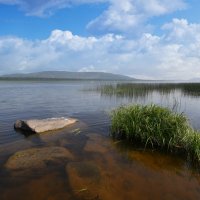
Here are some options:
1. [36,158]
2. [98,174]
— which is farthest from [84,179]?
[36,158]

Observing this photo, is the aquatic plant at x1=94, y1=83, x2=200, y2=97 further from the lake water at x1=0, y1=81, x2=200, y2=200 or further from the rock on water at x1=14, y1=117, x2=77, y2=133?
the lake water at x1=0, y1=81, x2=200, y2=200

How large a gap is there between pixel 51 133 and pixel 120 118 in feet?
11.5

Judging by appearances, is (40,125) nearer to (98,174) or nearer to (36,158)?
(36,158)

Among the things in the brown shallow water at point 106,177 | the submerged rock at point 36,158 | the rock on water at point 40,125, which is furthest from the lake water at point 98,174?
the rock on water at point 40,125

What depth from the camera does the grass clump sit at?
9.80 m

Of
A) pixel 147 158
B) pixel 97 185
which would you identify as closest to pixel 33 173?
pixel 97 185

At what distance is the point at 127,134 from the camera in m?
11.3

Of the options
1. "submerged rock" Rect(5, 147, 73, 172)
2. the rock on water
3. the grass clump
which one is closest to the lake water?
"submerged rock" Rect(5, 147, 73, 172)

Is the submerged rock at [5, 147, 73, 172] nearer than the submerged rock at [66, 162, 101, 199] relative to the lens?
No

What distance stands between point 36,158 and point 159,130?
4.99 metres

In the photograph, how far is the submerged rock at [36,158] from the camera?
27.2ft

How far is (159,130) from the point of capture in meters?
10.4

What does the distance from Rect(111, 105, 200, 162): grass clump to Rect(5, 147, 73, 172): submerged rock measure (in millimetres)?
3123

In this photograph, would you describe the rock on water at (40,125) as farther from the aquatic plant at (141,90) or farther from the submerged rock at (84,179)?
the aquatic plant at (141,90)
